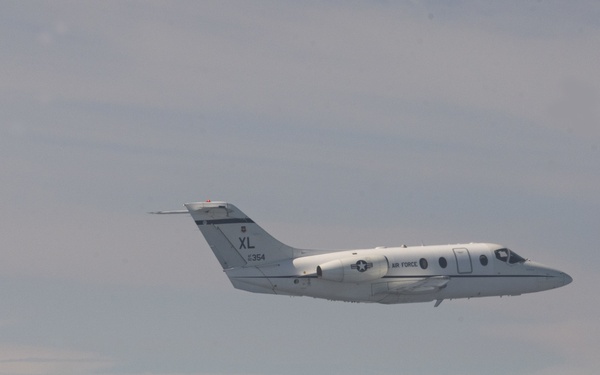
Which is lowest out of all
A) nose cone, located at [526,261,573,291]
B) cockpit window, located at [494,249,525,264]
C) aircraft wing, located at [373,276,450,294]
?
aircraft wing, located at [373,276,450,294]

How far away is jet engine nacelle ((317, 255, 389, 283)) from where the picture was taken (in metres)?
84.9

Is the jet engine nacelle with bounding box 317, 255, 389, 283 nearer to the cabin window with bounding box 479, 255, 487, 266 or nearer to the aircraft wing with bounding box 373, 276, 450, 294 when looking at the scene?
the aircraft wing with bounding box 373, 276, 450, 294

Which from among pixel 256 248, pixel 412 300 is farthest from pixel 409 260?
pixel 256 248

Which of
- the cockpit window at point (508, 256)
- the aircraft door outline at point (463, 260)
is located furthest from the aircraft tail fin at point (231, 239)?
the cockpit window at point (508, 256)

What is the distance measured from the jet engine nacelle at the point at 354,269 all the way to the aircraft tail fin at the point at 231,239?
127 inches

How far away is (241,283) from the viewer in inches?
3393

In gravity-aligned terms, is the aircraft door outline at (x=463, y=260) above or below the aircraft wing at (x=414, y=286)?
above

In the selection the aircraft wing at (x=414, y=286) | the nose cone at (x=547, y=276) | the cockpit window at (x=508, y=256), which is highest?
the cockpit window at (x=508, y=256)

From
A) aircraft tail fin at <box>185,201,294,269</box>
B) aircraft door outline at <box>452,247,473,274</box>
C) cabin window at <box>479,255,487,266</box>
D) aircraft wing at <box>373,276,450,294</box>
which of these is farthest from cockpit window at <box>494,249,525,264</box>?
aircraft tail fin at <box>185,201,294,269</box>

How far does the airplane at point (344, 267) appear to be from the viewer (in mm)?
85688

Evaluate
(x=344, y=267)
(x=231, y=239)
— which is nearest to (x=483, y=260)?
(x=344, y=267)

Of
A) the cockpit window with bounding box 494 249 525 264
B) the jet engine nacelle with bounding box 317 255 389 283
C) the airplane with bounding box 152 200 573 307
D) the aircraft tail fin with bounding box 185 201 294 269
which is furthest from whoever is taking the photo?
the cockpit window with bounding box 494 249 525 264

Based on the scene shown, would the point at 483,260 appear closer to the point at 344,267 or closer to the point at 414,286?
the point at 414,286

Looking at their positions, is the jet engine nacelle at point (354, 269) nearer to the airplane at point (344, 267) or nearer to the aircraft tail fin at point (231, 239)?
the airplane at point (344, 267)
